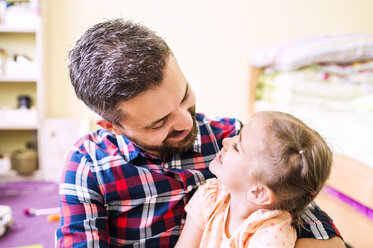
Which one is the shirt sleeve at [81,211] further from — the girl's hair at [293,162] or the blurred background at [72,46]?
the blurred background at [72,46]

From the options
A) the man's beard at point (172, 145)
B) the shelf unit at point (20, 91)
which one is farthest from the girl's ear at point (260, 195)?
the shelf unit at point (20, 91)

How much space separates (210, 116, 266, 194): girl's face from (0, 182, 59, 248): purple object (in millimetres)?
1327

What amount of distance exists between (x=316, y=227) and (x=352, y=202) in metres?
0.74

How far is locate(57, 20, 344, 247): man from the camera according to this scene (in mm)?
778

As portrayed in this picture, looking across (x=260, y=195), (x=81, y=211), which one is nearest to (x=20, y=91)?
(x=81, y=211)

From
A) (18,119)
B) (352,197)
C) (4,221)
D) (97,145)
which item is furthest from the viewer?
(18,119)

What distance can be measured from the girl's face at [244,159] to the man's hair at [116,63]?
0.26 m

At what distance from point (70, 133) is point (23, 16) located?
0.91 metres

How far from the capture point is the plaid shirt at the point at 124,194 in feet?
2.70

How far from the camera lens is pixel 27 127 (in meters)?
2.40

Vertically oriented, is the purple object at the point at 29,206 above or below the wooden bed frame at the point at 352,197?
below

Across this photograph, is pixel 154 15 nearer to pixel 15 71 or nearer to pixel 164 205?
pixel 15 71

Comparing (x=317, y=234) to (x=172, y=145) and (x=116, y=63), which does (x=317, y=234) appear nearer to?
(x=172, y=145)

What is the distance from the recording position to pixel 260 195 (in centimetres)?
79
